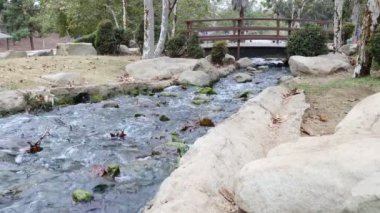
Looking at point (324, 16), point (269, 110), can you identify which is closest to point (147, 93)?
A: point (269, 110)

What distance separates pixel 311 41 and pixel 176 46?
5.15 metres

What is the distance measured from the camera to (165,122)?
7.78 meters

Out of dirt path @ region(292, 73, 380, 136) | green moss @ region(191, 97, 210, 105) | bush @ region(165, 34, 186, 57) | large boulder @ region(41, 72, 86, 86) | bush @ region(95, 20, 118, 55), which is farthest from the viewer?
bush @ region(165, 34, 186, 57)

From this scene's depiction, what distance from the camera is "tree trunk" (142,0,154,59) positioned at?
1393cm

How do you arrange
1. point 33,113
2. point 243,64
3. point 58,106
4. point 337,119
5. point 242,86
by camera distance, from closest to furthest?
point 337,119 < point 33,113 < point 58,106 < point 242,86 < point 243,64

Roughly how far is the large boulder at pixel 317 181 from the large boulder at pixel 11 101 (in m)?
6.51

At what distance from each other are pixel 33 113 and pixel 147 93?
3.26m

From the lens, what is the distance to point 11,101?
836 cm

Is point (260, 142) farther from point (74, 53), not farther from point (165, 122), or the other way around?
point (74, 53)

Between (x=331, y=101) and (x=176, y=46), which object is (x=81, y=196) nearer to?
(x=331, y=101)

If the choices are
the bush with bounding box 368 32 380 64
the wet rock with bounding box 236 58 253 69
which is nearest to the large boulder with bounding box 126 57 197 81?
the wet rock with bounding box 236 58 253 69

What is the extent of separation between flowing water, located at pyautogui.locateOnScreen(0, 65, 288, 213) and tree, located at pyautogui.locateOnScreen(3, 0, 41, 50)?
120 feet

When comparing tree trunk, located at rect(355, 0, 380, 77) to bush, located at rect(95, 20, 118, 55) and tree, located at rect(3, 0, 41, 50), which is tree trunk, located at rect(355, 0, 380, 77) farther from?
tree, located at rect(3, 0, 41, 50)

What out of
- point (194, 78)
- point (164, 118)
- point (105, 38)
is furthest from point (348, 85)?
point (105, 38)
